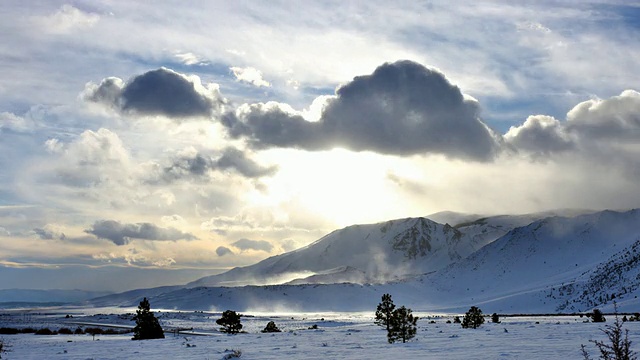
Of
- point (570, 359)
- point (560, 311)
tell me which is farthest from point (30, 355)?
point (560, 311)

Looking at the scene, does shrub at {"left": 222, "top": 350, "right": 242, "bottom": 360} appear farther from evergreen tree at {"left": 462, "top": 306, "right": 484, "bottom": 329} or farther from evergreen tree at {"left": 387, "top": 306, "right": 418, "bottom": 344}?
evergreen tree at {"left": 462, "top": 306, "right": 484, "bottom": 329}

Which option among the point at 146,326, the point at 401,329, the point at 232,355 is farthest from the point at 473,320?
the point at 232,355

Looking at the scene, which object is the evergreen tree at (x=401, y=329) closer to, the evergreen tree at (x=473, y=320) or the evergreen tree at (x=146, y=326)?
the evergreen tree at (x=473, y=320)

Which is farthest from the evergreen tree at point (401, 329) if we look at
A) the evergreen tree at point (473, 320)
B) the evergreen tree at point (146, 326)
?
the evergreen tree at point (146, 326)

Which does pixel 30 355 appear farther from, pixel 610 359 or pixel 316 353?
A: pixel 610 359

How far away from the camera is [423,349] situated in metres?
36.9

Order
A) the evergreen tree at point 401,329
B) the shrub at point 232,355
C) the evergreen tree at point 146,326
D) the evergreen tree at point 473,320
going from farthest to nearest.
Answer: the evergreen tree at point 473,320 < the evergreen tree at point 146,326 < the evergreen tree at point 401,329 < the shrub at point 232,355

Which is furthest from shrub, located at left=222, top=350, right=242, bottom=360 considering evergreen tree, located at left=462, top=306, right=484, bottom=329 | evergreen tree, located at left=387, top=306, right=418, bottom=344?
evergreen tree, located at left=462, top=306, right=484, bottom=329

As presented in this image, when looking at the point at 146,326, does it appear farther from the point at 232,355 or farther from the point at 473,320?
the point at 473,320

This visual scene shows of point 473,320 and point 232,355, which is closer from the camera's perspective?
point 232,355

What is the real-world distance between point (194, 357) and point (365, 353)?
31.9 feet

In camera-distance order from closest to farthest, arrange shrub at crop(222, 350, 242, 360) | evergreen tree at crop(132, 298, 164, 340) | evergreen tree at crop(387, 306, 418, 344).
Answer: shrub at crop(222, 350, 242, 360)
evergreen tree at crop(387, 306, 418, 344)
evergreen tree at crop(132, 298, 164, 340)

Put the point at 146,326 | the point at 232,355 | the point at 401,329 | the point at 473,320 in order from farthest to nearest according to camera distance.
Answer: the point at 473,320
the point at 146,326
the point at 401,329
the point at 232,355

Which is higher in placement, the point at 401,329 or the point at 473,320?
the point at 401,329
